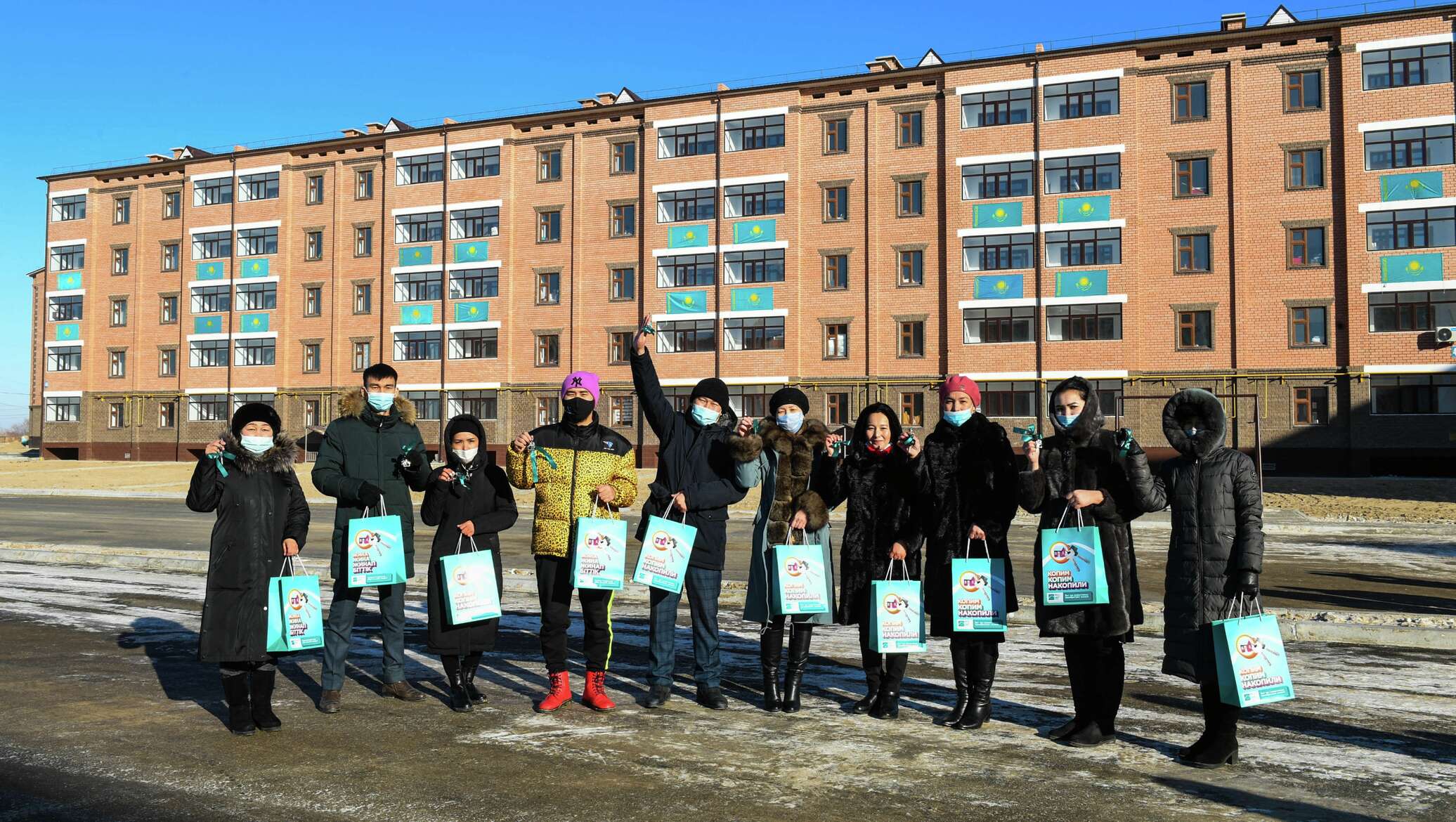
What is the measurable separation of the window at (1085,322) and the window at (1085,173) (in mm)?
4319

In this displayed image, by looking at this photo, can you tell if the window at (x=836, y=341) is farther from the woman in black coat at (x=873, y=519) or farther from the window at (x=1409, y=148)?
the woman in black coat at (x=873, y=519)

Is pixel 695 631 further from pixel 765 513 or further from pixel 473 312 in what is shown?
pixel 473 312

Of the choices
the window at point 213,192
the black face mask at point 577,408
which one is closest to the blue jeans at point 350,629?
the black face mask at point 577,408

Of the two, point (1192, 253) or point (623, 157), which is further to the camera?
point (623, 157)

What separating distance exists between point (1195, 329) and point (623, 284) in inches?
901

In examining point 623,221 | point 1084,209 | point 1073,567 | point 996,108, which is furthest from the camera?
point 623,221

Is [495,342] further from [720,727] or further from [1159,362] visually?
[720,727]

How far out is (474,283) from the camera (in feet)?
163

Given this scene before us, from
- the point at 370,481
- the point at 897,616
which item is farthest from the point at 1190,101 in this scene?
the point at 370,481

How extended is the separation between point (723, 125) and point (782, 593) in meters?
41.1

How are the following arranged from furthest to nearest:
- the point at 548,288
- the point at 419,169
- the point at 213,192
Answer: the point at 213,192 → the point at 419,169 → the point at 548,288

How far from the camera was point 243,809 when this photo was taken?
183 inches

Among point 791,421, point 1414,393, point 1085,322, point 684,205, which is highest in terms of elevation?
point 684,205

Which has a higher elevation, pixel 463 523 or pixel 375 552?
pixel 463 523
